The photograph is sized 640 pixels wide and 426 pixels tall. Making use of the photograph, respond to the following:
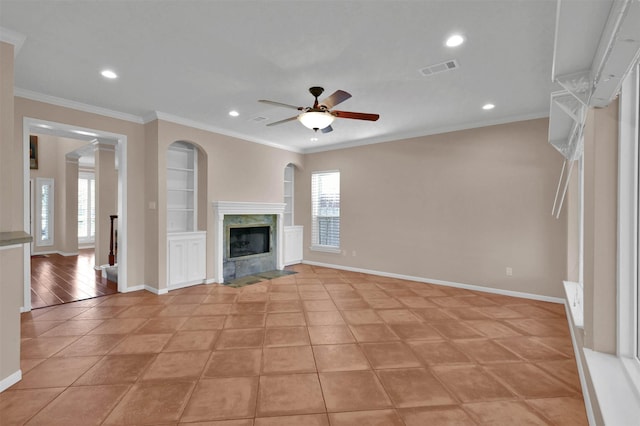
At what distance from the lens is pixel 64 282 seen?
5.25 m

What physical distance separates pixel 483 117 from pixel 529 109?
0.60 m

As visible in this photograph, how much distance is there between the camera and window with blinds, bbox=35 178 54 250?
326 inches

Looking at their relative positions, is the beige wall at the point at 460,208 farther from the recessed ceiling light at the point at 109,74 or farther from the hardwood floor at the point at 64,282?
the hardwood floor at the point at 64,282

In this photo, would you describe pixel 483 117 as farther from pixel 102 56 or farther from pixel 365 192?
pixel 102 56

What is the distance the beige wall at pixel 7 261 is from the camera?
2178 millimetres

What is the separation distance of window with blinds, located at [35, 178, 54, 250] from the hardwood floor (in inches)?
42.9

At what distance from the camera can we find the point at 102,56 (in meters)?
2.93

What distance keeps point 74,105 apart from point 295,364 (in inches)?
181

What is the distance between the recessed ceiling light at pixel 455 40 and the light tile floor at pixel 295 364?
2.81m

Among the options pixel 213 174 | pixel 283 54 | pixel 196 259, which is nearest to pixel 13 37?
pixel 283 54

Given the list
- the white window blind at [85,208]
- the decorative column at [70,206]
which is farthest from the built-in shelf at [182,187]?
the white window blind at [85,208]

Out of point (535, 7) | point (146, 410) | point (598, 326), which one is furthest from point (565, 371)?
point (146, 410)

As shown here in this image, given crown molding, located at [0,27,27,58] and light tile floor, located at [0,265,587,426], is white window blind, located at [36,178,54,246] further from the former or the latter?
crown molding, located at [0,27,27,58]

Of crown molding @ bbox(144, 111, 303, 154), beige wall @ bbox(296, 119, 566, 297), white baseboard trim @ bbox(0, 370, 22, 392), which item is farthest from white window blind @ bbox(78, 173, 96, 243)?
white baseboard trim @ bbox(0, 370, 22, 392)
